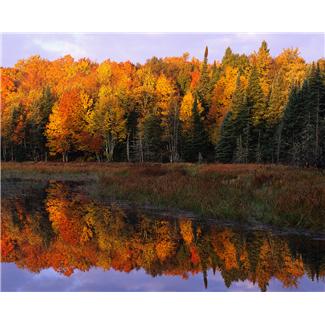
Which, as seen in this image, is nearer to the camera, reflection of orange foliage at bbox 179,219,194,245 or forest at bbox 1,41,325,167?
reflection of orange foliage at bbox 179,219,194,245

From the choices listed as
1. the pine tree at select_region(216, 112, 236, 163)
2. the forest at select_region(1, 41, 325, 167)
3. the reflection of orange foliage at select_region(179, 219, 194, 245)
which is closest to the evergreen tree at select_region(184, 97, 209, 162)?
the forest at select_region(1, 41, 325, 167)

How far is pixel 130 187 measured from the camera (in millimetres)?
17000

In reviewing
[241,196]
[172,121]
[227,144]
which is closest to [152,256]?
[241,196]

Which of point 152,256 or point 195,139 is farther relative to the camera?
point 195,139

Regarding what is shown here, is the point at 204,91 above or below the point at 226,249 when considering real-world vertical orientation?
above

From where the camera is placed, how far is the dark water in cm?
685

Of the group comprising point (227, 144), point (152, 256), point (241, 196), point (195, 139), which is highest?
point (195, 139)

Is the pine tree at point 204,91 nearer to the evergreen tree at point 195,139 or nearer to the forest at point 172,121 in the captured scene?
the forest at point 172,121

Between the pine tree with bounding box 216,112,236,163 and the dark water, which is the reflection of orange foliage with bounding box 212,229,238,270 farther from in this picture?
the pine tree with bounding box 216,112,236,163

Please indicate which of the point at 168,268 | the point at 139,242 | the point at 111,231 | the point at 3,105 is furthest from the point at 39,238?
the point at 3,105

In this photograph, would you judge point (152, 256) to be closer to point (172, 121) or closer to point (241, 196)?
point (241, 196)

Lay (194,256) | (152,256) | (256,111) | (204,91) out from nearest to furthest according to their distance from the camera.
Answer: (194,256) < (152,256) < (256,111) < (204,91)

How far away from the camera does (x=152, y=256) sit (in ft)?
27.5

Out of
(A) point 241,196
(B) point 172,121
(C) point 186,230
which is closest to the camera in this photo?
(C) point 186,230
